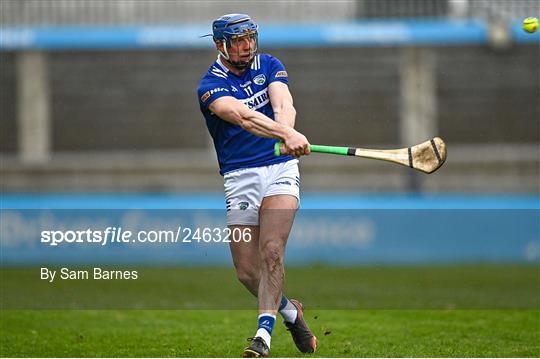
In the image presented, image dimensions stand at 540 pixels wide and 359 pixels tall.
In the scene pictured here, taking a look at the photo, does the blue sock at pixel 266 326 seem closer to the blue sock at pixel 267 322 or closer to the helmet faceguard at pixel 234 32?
the blue sock at pixel 267 322

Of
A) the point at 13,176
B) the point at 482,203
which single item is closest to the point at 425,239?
the point at 482,203

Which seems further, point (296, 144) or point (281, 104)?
point (281, 104)

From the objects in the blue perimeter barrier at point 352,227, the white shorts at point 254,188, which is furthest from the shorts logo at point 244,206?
the blue perimeter barrier at point 352,227

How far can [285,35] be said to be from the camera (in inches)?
640

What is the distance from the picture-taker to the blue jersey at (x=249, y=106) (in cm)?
697

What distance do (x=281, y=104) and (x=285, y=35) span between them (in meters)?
9.56

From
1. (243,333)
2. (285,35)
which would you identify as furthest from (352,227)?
(243,333)

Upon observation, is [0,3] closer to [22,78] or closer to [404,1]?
[22,78]

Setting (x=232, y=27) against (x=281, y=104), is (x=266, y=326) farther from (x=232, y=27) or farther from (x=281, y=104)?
(x=232, y=27)

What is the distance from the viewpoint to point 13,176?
16453 mm

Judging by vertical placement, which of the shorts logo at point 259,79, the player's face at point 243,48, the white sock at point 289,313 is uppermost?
Answer: the player's face at point 243,48

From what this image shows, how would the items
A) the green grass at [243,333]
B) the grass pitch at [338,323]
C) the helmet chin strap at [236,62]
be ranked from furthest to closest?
the grass pitch at [338,323]
the green grass at [243,333]
the helmet chin strap at [236,62]

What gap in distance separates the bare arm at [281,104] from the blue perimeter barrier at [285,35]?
927cm

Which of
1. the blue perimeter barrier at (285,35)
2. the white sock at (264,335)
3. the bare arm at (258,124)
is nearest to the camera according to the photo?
the white sock at (264,335)
